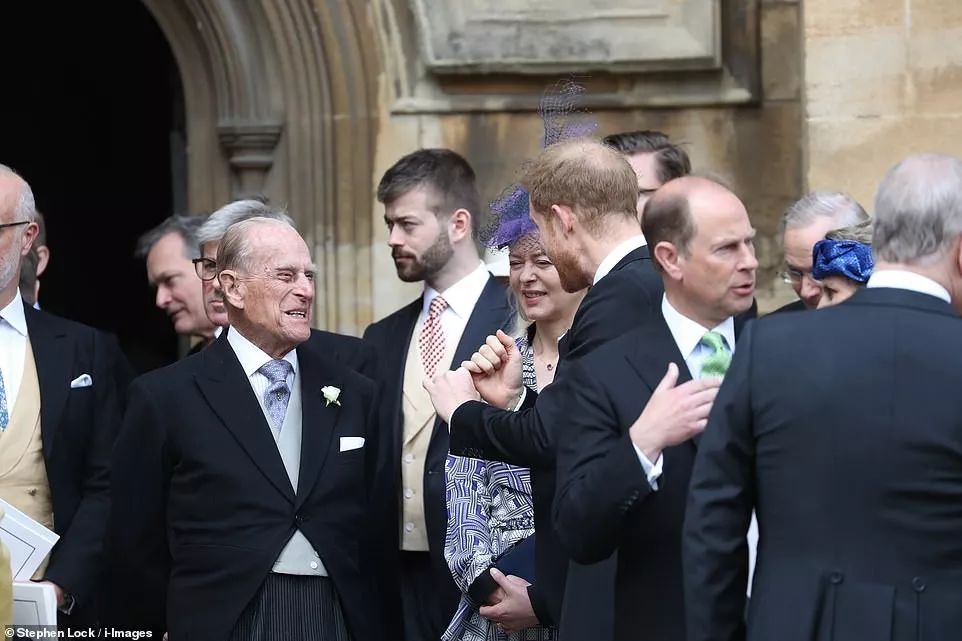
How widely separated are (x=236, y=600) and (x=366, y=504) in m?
0.59

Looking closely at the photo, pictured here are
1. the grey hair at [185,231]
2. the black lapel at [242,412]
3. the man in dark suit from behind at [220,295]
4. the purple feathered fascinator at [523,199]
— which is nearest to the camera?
the black lapel at [242,412]

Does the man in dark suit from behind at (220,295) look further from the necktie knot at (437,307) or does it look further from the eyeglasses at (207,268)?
the necktie knot at (437,307)

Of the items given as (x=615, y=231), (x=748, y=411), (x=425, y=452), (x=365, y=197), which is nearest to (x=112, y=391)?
(x=425, y=452)

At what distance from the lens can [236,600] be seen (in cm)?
461

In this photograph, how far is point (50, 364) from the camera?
18.2 ft

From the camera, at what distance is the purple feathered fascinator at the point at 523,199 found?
5.02 meters

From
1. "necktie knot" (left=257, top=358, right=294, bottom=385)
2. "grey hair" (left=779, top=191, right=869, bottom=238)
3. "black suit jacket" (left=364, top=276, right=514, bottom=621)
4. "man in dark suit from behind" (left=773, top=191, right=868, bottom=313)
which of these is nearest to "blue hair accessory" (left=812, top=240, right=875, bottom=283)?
"man in dark suit from behind" (left=773, top=191, right=868, bottom=313)

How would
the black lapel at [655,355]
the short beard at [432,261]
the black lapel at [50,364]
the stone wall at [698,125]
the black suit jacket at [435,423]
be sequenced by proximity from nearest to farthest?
the black lapel at [655,355] → the black suit jacket at [435,423] → the black lapel at [50,364] → the short beard at [432,261] → the stone wall at [698,125]

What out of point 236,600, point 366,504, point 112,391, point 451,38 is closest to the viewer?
point 236,600

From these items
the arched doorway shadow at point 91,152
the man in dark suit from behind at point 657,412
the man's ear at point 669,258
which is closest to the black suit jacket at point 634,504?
the man in dark suit from behind at point 657,412

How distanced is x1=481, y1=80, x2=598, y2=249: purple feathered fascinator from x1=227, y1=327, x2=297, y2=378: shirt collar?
0.73 metres

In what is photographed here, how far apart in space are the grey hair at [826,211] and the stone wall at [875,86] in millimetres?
934

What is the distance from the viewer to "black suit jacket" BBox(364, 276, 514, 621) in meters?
5.31

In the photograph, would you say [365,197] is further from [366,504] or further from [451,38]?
[366,504]
